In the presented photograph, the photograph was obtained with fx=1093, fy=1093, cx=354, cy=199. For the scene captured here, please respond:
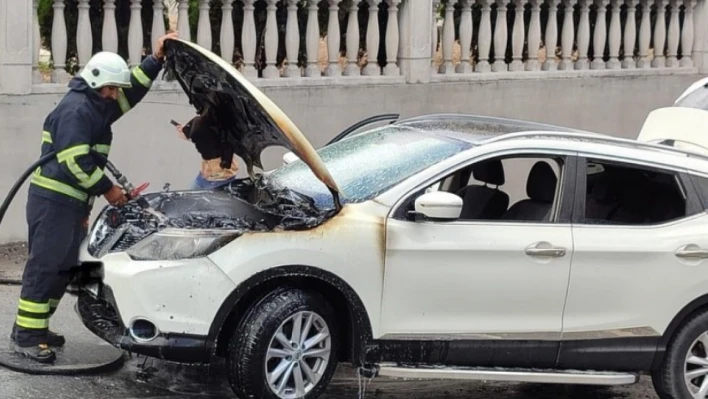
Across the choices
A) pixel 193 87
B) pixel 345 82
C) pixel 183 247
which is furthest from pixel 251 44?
pixel 183 247

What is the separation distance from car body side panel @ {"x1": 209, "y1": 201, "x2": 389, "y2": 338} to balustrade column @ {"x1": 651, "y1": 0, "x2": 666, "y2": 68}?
6.55 meters

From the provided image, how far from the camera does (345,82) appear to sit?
9.34 meters

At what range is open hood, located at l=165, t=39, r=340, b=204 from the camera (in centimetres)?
538

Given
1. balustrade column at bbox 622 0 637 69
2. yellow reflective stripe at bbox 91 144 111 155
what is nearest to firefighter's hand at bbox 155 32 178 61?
yellow reflective stripe at bbox 91 144 111 155

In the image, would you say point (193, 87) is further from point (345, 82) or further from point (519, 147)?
point (345, 82)

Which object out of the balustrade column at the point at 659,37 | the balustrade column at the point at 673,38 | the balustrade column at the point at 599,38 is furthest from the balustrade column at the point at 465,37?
the balustrade column at the point at 673,38

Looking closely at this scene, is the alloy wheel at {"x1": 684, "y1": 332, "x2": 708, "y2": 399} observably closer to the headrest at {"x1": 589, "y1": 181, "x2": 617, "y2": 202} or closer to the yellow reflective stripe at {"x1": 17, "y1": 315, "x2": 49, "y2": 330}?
the headrest at {"x1": 589, "y1": 181, "x2": 617, "y2": 202}

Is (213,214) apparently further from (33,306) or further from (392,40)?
(392,40)

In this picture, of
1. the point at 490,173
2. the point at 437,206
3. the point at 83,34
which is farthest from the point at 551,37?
the point at 437,206

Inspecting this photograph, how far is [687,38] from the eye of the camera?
1134cm

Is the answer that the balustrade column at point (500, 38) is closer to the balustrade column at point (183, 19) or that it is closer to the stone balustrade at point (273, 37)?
the stone balustrade at point (273, 37)

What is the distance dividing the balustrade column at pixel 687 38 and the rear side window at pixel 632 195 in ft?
19.0

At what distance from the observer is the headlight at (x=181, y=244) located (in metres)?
5.25

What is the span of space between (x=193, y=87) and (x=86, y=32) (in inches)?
87.7
